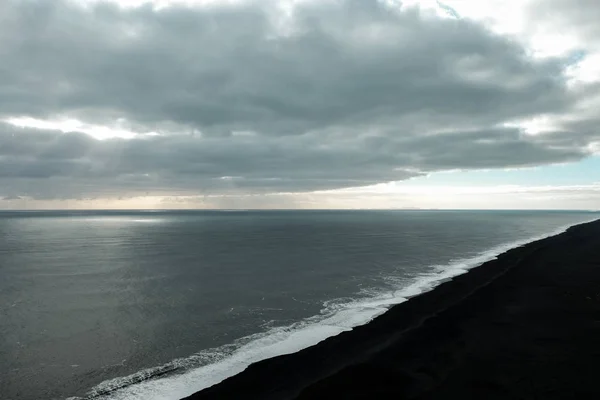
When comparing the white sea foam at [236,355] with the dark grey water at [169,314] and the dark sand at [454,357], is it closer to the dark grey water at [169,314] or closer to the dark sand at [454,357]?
the dark grey water at [169,314]

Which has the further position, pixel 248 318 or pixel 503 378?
pixel 248 318

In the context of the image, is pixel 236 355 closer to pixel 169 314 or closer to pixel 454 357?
pixel 169 314

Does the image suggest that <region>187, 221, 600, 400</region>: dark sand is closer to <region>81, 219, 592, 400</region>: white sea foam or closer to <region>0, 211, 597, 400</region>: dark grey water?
<region>81, 219, 592, 400</region>: white sea foam

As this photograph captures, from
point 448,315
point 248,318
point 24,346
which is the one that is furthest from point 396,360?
point 24,346

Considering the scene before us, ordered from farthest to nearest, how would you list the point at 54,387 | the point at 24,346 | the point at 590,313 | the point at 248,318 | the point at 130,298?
the point at 130,298
the point at 248,318
the point at 590,313
the point at 24,346
the point at 54,387

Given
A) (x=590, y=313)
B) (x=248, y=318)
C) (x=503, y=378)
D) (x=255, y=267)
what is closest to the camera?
(x=503, y=378)

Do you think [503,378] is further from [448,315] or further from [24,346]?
[24,346]

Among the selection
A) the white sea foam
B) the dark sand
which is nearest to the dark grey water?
the white sea foam
